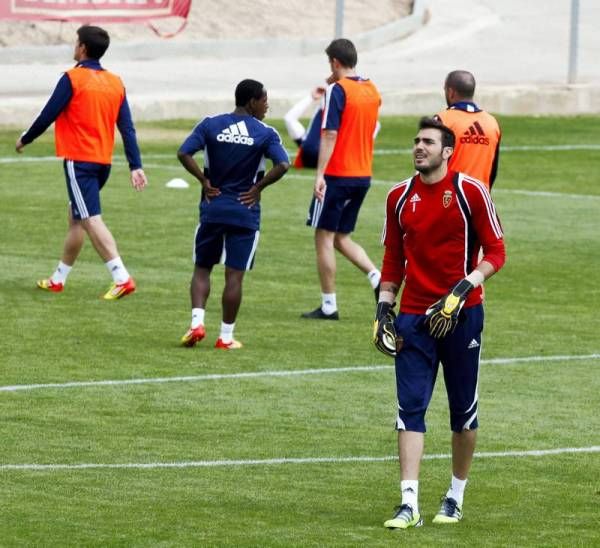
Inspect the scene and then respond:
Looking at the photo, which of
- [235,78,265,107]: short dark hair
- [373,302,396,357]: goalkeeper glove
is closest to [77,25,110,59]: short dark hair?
[235,78,265,107]: short dark hair

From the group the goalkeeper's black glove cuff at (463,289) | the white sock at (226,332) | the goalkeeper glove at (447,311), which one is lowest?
the white sock at (226,332)

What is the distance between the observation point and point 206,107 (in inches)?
1330

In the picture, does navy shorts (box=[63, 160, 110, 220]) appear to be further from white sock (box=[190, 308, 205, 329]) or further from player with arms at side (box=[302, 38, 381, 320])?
white sock (box=[190, 308, 205, 329])

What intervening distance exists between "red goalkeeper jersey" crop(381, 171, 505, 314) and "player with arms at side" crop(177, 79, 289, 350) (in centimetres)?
492

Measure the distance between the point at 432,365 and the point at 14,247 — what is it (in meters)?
11.4

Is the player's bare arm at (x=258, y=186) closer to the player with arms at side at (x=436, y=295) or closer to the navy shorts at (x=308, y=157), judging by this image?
the player with arms at side at (x=436, y=295)

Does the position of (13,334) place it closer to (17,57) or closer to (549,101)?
(549,101)

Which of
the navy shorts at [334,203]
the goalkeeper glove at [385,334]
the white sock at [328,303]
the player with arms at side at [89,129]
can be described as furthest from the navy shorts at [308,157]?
the goalkeeper glove at [385,334]

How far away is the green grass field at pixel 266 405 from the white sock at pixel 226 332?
0.49ft

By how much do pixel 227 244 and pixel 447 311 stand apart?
5614mm

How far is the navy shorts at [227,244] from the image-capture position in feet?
49.3

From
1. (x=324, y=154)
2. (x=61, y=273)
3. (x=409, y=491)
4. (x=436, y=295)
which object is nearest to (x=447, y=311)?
(x=436, y=295)

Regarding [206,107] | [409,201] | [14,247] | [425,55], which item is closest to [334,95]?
[14,247]

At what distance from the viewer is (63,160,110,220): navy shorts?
56.9ft
